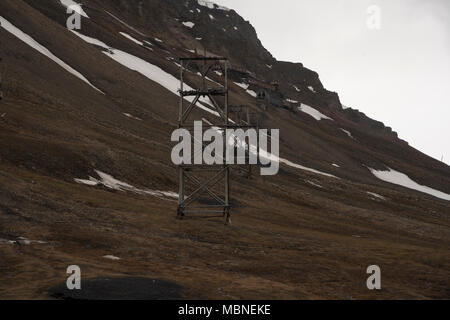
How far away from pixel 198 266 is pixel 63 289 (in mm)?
7008

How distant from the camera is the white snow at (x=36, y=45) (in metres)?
71.1

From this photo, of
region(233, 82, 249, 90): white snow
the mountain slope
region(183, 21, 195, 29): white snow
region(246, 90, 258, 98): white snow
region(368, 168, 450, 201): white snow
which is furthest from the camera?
region(183, 21, 195, 29): white snow

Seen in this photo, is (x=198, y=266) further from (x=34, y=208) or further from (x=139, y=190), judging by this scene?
(x=139, y=190)

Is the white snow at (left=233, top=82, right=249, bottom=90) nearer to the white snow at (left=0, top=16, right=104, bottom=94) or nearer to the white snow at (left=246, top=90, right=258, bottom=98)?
the white snow at (left=246, top=90, right=258, bottom=98)

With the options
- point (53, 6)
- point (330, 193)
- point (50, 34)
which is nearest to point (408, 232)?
point (330, 193)

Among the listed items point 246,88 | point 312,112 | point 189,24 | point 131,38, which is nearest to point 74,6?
point 131,38

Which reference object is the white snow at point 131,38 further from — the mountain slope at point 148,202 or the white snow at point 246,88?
the white snow at point 246,88

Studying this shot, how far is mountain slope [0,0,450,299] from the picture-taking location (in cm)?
1870

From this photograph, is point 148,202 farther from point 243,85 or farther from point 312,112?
point 312,112

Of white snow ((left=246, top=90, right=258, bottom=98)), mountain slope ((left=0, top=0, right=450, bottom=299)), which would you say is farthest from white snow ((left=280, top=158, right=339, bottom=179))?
white snow ((left=246, top=90, right=258, bottom=98))

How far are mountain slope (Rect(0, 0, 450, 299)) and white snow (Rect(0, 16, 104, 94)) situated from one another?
3.37 ft

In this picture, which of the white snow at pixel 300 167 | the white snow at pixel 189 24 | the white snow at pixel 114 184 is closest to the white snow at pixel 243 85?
the white snow at pixel 189 24

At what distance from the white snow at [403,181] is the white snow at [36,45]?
60.0 metres

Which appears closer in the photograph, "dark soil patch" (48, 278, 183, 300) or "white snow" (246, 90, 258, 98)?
"dark soil patch" (48, 278, 183, 300)
